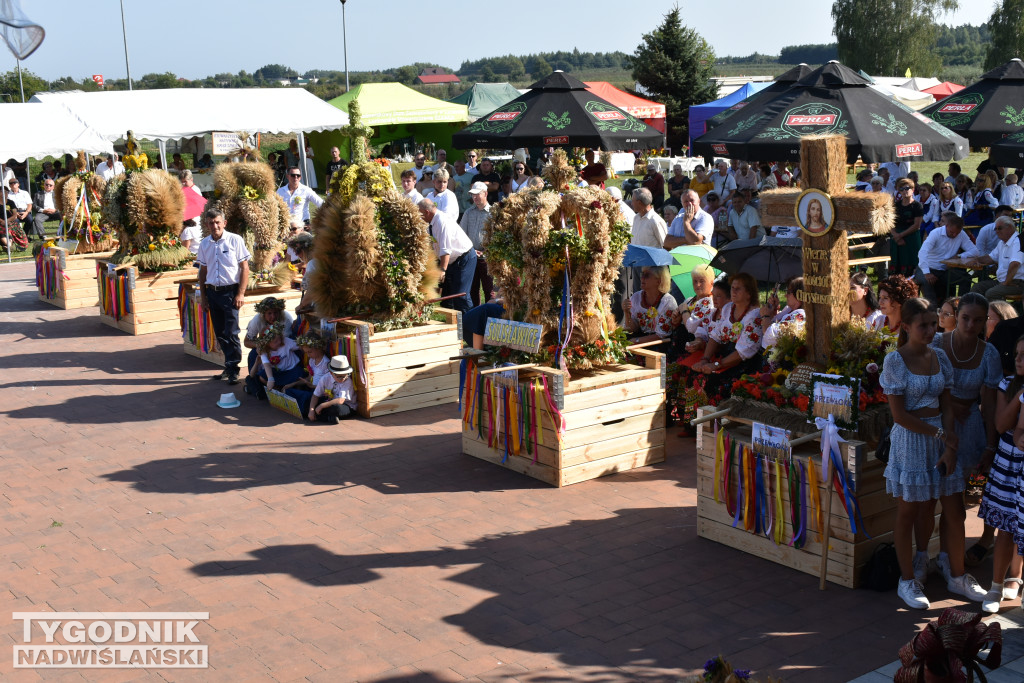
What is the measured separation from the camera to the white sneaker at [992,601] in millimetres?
5504

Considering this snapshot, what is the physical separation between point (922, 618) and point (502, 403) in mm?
3714

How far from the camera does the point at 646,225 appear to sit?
11.5m

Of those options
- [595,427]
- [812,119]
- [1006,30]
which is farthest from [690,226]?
[1006,30]

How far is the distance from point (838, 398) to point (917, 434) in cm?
53

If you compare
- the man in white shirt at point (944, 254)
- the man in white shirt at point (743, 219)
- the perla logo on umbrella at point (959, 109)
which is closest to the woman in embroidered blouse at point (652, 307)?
the man in white shirt at point (944, 254)

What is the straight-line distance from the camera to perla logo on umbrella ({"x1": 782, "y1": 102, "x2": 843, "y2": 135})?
31.8ft

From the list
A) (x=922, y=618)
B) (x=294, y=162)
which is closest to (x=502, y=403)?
(x=922, y=618)

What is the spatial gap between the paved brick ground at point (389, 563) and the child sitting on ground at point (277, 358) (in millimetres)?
546

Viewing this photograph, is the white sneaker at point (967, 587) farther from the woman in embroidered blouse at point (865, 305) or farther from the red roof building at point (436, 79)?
the red roof building at point (436, 79)

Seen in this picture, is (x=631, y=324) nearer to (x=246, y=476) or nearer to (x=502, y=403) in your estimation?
(x=502, y=403)

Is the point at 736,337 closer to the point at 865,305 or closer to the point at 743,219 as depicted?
the point at 865,305

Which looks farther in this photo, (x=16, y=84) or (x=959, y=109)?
(x=16, y=84)

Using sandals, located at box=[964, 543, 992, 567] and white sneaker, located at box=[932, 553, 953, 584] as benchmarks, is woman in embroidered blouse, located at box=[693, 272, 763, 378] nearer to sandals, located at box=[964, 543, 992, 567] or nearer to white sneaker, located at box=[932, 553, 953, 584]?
sandals, located at box=[964, 543, 992, 567]

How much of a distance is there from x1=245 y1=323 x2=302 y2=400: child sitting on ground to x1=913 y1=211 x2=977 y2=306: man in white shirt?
7389mm
